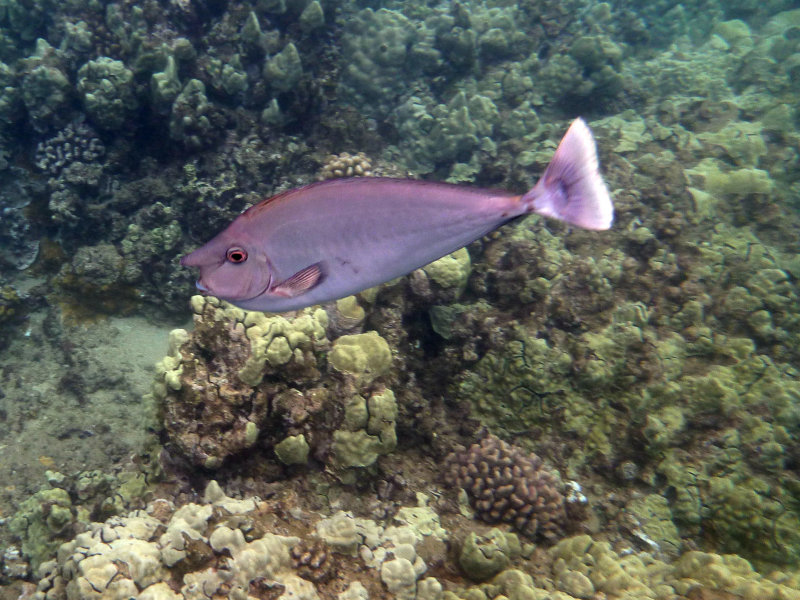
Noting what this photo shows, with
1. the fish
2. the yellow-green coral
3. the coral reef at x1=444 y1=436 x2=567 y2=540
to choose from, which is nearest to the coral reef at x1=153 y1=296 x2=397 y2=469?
the yellow-green coral

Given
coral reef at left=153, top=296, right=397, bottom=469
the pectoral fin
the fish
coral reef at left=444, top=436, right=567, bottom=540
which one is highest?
the fish

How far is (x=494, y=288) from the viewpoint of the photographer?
4.55m

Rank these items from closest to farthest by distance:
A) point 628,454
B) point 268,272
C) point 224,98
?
point 268,272
point 628,454
point 224,98

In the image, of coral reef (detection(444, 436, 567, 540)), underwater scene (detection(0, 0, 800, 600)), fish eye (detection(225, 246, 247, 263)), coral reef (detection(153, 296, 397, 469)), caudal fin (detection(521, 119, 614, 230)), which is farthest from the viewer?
coral reef (detection(444, 436, 567, 540))

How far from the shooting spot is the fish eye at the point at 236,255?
A: 5.77 ft

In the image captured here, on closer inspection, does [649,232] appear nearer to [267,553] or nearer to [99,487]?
[267,553]

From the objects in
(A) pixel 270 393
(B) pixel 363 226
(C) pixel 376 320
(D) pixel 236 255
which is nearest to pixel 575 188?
(B) pixel 363 226

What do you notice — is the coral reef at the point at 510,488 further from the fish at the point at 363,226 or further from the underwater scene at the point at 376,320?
the fish at the point at 363,226

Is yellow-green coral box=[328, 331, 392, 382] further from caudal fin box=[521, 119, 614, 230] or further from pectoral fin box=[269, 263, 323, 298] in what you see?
caudal fin box=[521, 119, 614, 230]

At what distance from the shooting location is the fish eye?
1760 mm

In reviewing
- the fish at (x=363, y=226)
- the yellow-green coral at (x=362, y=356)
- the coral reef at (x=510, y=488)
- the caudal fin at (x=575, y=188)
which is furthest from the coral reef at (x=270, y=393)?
the caudal fin at (x=575, y=188)

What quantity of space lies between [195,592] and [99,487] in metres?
2.40

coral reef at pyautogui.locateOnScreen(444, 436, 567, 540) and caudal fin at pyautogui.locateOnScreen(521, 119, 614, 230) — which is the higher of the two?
caudal fin at pyautogui.locateOnScreen(521, 119, 614, 230)

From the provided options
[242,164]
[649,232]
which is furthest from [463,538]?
[242,164]
